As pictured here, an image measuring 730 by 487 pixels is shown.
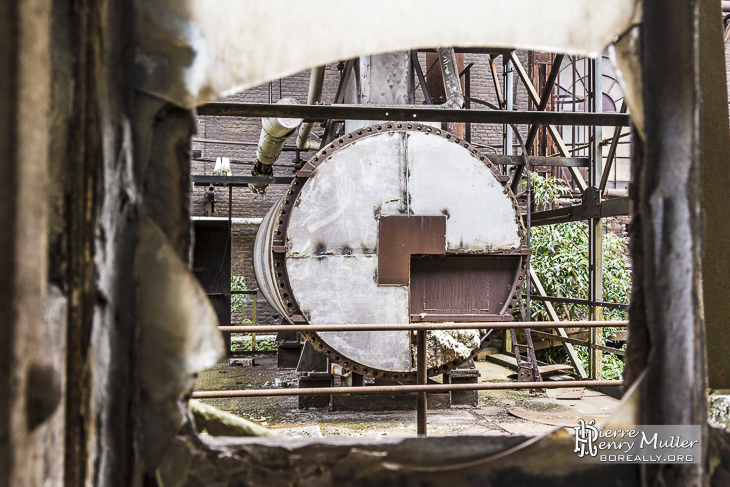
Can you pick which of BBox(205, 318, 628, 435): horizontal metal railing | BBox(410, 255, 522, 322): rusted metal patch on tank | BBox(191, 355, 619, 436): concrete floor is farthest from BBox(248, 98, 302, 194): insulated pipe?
BBox(191, 355, 619, 436): concrete floor

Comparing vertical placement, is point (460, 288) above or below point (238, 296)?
above

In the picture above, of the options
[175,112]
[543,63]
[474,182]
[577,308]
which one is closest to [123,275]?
[175,112]

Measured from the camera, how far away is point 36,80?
38.2 inches

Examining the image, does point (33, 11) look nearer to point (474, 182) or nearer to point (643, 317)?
point (643, 317)

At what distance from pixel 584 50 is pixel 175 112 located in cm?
99

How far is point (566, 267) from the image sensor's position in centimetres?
911

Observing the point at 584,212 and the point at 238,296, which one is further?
the point at 238,296

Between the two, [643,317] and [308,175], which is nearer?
[643,317]

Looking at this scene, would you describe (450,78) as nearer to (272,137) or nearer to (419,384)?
(272,137)

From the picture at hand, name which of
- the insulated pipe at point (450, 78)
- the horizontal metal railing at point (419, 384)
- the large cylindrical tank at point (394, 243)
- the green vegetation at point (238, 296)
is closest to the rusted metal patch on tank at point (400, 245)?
the large cylindrical tank at point (394, 243)

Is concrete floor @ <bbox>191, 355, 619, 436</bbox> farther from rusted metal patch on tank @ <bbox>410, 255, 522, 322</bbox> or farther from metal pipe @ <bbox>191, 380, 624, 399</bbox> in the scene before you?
metal pipe @ <bbox>191, 380, 624, 399</bbox>

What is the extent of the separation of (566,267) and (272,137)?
5154 millimetres

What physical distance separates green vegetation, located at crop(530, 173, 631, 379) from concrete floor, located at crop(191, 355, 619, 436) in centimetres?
246

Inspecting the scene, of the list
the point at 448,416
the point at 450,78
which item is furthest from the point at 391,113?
the point at 448,416
